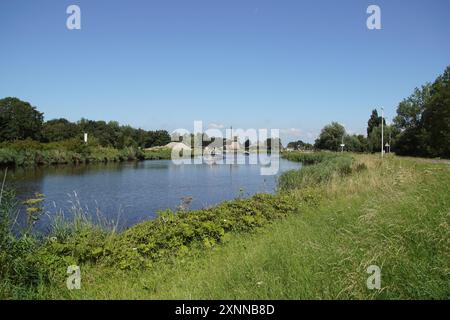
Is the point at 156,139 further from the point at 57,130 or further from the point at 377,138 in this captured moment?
the point at 377,138

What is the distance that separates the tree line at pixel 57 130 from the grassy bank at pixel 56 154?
8.26 m

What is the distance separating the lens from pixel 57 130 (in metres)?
79.9

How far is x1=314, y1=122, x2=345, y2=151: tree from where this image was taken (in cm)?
8525

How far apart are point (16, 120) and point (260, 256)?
245 feet

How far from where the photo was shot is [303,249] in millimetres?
4988

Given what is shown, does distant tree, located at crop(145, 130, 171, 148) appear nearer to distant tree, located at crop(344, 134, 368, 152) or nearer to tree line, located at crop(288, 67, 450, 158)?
tree line, located at crop(288, 67, 450, 158)

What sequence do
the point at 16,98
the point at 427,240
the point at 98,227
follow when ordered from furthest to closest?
1. the point at 16,98
2. the point at 98,227
3. the point at 427,240

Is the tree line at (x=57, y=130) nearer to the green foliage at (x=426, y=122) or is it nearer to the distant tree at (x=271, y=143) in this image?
the distant tree at (x=271, y=143)

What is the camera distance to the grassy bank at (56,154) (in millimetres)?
47969

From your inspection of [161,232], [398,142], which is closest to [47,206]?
[161,232]

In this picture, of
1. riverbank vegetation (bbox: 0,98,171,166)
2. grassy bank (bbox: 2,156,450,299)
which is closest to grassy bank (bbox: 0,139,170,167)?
riverbank vegetation (bbox: 0,98,171,166)
